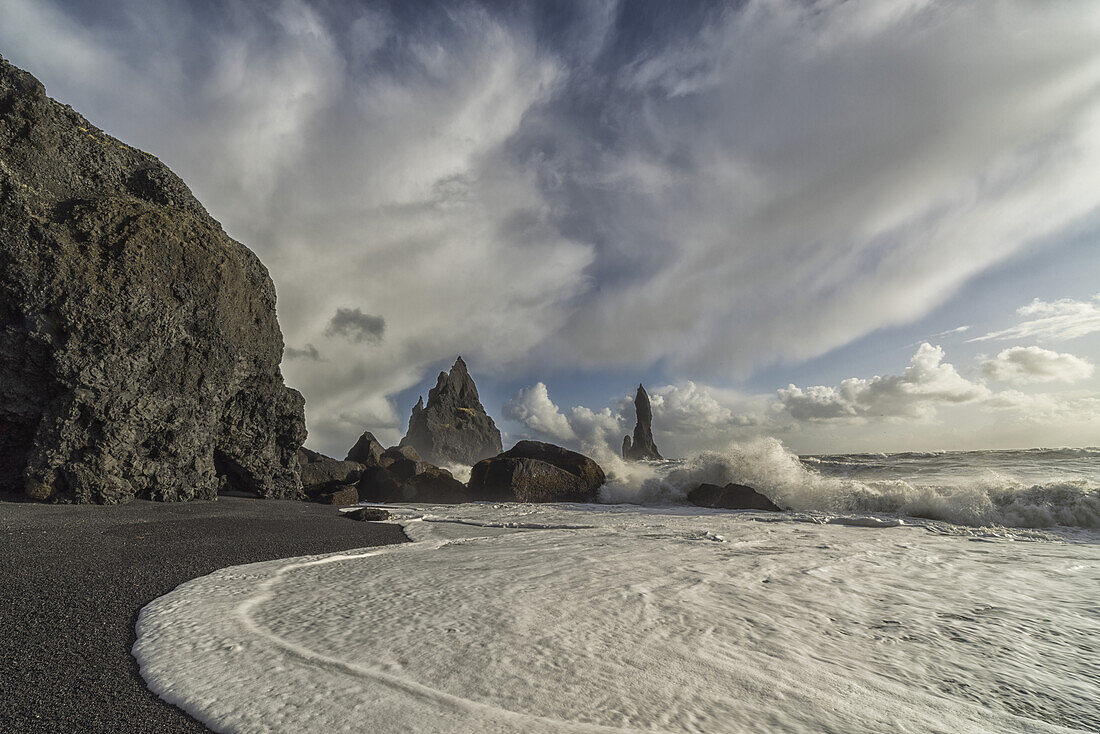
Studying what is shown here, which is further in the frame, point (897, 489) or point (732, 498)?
point (732, 498)

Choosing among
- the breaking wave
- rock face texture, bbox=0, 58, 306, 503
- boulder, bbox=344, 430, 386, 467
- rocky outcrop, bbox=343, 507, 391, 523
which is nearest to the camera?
rock face texture, bbox=0, 58, 306, 503

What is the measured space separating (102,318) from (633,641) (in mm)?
11488

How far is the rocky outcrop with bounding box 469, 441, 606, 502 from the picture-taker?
15.6 m

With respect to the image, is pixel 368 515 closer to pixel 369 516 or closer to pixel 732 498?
pixel 369 516

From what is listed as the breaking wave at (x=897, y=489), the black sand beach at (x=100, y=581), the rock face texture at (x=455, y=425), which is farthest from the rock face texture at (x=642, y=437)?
the black sand beach at (x=100, y=581)

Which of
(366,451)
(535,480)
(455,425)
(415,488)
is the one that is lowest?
(415,488)

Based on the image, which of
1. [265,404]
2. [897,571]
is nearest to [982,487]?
[897,571]

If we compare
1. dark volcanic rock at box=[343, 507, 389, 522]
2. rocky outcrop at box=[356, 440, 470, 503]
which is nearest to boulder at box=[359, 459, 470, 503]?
rocky outcrop at box=[356, 440, 470, 503]

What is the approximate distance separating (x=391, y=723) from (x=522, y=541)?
5.09 meters

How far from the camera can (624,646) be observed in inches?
105

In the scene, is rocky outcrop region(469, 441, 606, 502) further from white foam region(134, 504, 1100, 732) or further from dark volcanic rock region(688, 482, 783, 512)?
white foam region(134, 504, 1100, 732)

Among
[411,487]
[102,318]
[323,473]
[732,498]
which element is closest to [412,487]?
[411,487]

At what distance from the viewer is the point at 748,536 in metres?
7.45

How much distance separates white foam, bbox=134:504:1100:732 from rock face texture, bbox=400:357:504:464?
68144 millimetres
